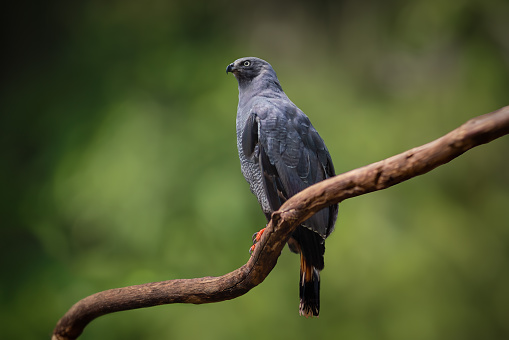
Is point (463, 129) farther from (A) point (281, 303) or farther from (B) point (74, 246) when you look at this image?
(B) point (74, 246)

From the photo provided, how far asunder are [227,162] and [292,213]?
231 centimetres

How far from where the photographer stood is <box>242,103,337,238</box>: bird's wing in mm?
2092

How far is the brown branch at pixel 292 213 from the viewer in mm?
1387

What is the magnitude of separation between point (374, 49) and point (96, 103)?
236cm

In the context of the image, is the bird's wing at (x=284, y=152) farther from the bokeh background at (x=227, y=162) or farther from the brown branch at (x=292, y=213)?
the bokeh background at (x=227, y=162)

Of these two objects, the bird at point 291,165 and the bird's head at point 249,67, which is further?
the bird's head at point 249,67

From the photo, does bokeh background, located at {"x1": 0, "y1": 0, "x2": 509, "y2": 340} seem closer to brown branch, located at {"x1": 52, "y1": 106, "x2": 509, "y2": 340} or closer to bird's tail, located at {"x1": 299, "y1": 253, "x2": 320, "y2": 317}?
brown branch, located at {"x1": 52, "y1": 106, "x2": 509, "y2": 340}

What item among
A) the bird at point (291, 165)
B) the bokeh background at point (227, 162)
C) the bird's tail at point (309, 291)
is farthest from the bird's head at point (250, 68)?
the bokeh background at point (227, 162)

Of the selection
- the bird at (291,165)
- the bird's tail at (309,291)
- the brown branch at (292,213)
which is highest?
the bird at (291,165)

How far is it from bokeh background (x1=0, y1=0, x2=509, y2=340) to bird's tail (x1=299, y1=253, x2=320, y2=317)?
5.29ft

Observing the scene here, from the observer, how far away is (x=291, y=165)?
6.88 ft

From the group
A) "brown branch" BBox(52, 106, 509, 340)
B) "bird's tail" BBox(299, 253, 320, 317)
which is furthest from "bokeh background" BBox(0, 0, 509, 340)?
"bird's tail" BBox(299, 253, 320, 317)

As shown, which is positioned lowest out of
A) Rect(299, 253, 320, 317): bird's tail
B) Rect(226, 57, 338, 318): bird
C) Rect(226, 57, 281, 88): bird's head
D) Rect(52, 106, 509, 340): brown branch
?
Rect(299, 253, 320, 317): bird's tail

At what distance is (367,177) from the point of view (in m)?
1.51
